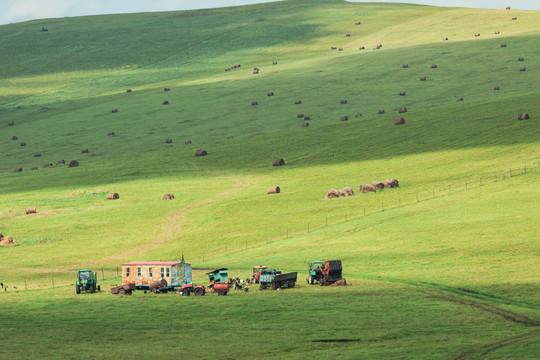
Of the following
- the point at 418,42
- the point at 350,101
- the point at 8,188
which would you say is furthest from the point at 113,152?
the point at 418,42

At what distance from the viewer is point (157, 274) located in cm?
5228

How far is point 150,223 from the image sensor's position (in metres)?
82.7

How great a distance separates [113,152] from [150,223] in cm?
5116

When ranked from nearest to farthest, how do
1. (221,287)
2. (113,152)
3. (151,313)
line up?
(151,313) < (221,287) < (113,152)

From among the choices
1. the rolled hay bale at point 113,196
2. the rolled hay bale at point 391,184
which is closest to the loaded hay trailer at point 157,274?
the rolled hay bale at point 391,184

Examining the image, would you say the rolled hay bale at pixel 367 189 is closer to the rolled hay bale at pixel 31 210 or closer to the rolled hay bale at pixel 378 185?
the rolled hay bale at pixel 378 185

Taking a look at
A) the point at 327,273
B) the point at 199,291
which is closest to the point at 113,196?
the point at 199,291

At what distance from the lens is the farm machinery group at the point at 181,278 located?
167 ft

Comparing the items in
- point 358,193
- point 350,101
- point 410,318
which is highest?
point 350,101

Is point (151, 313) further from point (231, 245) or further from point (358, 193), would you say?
point (358, 193)

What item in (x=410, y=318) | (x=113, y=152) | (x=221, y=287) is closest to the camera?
(x=410, y=318)

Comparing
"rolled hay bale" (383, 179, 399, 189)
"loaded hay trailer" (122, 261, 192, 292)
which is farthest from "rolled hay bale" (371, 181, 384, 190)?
"loaded hay trailer" (122, 261, 192, 292)

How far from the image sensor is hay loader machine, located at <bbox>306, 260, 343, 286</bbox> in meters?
51.5

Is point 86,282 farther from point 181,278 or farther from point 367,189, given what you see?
point 367,189
